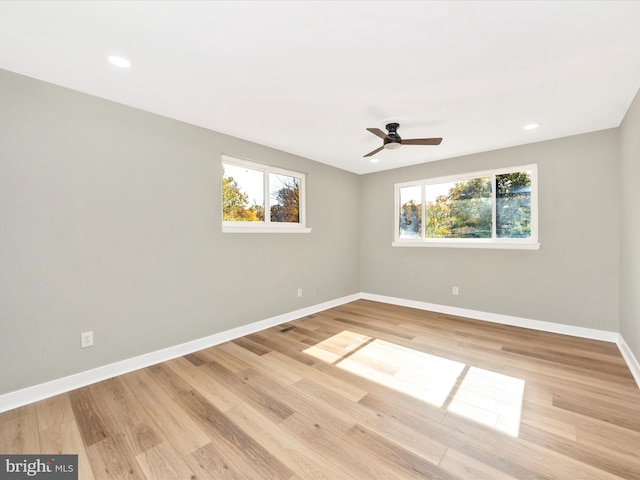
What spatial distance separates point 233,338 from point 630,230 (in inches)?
165

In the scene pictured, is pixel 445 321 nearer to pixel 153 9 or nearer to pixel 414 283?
pixel 414 283

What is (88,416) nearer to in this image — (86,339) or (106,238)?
(86,339)

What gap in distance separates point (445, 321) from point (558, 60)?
3.13 m

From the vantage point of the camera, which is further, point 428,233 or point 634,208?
point 428,233

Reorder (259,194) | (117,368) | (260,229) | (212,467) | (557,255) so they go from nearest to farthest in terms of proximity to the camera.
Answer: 1. (212,467)
2. (117,368)
3. (557,255)
4. (260,229)
5. (259,194)

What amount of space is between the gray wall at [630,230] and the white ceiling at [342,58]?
0.24 meters

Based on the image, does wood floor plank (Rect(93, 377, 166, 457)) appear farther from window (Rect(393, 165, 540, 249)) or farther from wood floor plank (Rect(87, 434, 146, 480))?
window (Rect(393, 165, 540, 249))

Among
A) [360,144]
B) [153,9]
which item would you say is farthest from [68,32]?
[360,144]

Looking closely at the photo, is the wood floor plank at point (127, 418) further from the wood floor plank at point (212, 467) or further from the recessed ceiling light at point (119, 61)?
the recessed ceiling light at point (119, 61)

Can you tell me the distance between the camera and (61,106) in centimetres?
221

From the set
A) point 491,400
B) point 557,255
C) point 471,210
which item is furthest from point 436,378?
point 471,210

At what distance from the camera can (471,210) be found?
4191 mm

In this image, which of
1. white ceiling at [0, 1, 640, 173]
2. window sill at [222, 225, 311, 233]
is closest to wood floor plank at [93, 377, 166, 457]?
window sill at [222, 225, 311, 233]

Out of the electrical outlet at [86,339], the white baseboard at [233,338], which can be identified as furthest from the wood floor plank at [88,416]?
the electrical outlet at [86,339]
